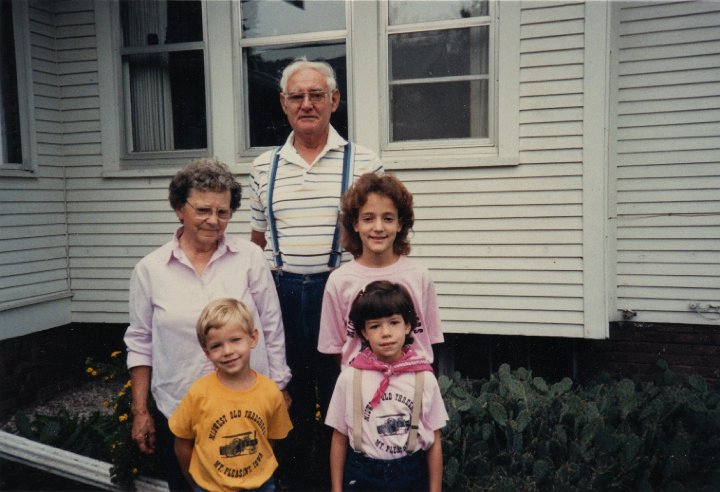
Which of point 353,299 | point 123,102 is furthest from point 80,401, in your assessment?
point 353,299

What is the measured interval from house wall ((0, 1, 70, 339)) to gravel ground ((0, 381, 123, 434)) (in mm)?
646

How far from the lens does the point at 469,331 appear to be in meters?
4.71

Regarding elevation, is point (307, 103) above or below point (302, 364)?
above

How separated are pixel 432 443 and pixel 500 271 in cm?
270

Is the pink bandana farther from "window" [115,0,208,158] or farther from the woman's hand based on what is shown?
"window" [115,0,208,158]

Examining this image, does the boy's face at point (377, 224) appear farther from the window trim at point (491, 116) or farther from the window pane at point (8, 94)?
the window pane at point (8, 94)

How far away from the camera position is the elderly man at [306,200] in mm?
2484

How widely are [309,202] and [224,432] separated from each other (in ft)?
3.24

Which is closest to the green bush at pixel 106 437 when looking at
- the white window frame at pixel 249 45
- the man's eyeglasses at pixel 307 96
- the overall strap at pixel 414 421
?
the overall strap at pixel 414 421

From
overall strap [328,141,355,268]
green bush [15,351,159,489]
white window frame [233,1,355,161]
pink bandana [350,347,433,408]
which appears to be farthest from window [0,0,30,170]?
pink bandana [350,347,433,408]

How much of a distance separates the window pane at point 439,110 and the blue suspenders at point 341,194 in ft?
7.59

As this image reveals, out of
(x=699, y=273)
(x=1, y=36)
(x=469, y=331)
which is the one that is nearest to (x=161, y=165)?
(x=1, y=36)

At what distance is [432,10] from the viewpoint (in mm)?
4672

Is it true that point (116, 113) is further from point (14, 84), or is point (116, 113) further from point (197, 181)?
point (197, 181)
